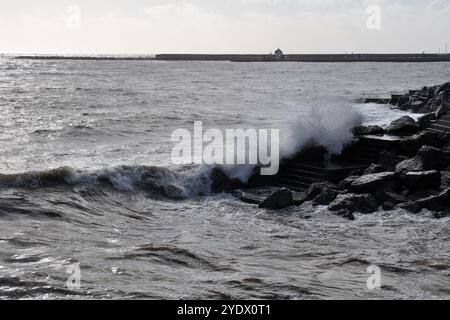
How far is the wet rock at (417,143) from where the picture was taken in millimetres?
13492

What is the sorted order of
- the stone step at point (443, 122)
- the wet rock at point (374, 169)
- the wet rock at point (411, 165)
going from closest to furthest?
the wet rock at point (411, 165), the wet rock at point (374, 169), the stone step at point (443, 122)

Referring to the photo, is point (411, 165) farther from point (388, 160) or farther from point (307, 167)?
point (307, 167)

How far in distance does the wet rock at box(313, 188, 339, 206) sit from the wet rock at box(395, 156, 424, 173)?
5.52 ft

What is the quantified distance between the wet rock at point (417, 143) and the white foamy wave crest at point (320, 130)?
4.55ft

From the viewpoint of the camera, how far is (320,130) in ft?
48.8

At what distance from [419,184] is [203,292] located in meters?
6.54

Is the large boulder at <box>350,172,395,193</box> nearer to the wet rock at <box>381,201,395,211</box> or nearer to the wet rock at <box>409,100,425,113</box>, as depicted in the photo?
the wet rock at <box>381,201,395,211</box>

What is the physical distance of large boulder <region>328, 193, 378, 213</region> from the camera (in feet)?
34.3

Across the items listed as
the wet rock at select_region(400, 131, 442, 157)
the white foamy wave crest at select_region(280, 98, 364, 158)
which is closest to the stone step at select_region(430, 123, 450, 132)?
the wet rock at select_region(400, 131, 442, 157)

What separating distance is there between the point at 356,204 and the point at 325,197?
27.7 inches

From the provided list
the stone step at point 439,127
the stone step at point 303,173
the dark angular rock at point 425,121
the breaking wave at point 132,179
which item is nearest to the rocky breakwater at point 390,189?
the stone step at point 303,173

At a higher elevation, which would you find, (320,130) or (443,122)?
(443,122)

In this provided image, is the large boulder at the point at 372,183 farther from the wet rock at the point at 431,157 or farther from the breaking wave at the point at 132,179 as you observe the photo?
the breaking wave at the point at 132,179

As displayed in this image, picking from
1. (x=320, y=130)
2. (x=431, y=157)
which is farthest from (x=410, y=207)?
(x=320, y=130)
